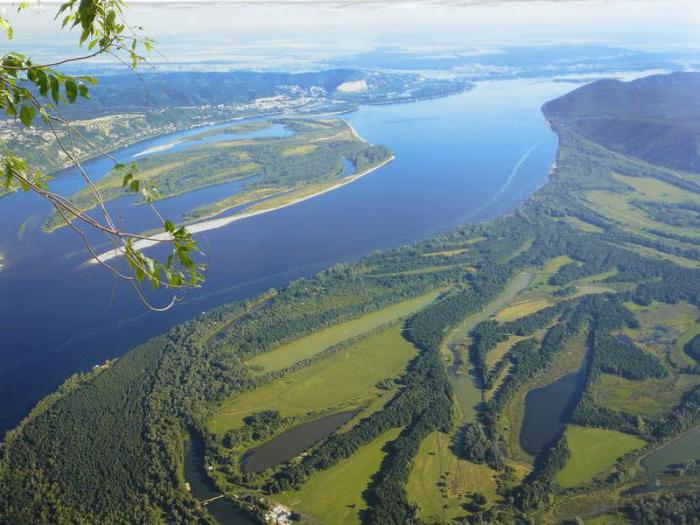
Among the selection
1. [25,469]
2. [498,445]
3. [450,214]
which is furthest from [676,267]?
[25,469]

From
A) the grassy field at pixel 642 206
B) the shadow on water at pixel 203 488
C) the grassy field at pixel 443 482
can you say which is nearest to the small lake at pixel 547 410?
the grassy field at pixel 443 482

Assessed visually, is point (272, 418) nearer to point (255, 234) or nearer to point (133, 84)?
point (255, 234)

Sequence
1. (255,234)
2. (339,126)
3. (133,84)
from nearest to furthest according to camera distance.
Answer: (255,234)
(339,126)
(133,84)

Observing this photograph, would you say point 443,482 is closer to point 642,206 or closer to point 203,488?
point 203,488

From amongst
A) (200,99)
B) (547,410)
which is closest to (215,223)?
(547,410)

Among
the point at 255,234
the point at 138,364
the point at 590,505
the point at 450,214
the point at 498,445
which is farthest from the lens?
the point at 450,214

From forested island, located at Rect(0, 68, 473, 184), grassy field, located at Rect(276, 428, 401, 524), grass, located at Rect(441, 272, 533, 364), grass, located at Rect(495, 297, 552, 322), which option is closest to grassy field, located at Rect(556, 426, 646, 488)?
grassy field, located at Rect(276, 428, 401, 524)

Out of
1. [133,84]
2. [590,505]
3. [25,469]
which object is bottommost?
[590,505]

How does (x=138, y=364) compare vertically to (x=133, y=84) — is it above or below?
below
